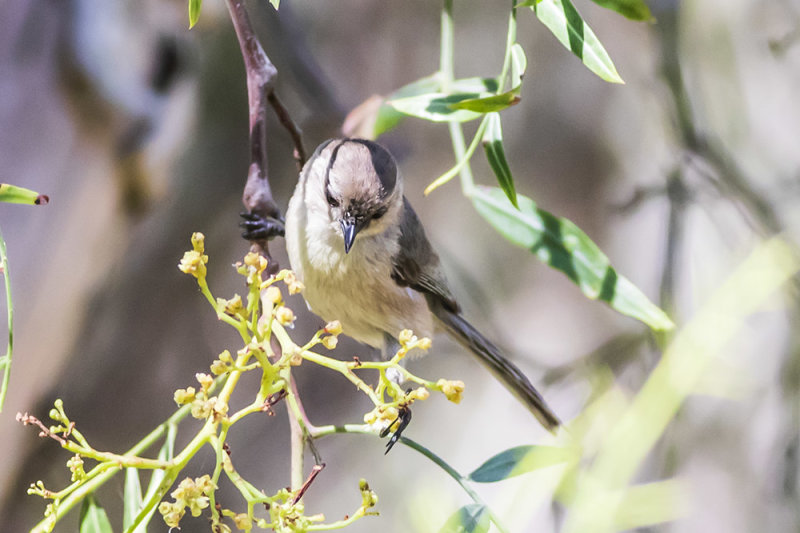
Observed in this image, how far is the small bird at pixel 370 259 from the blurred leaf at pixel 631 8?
0.87 ft

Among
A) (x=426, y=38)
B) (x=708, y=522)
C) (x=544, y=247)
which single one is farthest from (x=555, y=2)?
(x=708, y=522)

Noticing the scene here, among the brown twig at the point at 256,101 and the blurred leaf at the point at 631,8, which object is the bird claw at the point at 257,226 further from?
the blurred leaf at the point at 631,8

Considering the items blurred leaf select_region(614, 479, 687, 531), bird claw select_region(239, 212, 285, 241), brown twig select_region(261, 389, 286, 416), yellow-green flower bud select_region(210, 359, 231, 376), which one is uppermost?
bird claw select_region(239, 212, 285, 241)

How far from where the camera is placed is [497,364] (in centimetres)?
75

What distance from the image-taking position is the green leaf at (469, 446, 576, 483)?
57 centimetres

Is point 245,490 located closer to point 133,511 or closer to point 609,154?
point 133,511

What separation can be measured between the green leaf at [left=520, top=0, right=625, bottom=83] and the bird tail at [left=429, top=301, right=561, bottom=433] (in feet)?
1.20

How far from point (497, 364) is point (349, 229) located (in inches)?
Answer: 10.3

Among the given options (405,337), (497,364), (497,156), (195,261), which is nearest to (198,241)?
(195,261)

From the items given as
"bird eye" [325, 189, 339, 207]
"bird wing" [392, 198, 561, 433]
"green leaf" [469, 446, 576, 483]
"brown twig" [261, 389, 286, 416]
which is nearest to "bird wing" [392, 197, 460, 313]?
"bird wing" [392, 198, 561, 433]

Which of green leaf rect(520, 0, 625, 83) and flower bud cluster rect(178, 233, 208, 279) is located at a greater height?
green leaf rect(520, 0, 625, 83)

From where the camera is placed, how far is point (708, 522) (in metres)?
0.77

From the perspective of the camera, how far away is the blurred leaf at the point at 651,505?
69 cm

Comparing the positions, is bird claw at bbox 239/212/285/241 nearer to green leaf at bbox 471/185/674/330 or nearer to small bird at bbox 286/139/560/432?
small bird at bbox 286/139/560/432
